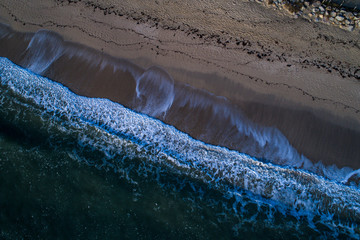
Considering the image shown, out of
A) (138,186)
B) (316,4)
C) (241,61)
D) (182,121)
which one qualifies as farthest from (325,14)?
(138,186)

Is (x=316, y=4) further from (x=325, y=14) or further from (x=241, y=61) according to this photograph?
(x=241, y=61)

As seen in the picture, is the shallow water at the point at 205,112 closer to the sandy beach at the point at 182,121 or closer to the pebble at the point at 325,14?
the sandy beach at the point at 182,121

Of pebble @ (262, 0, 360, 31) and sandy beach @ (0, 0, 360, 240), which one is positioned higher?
pebble @ (262, 0, 360, 31)

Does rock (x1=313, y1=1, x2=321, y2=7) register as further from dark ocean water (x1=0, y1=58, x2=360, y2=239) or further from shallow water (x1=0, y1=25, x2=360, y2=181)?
dark ocean water (x1=0, y1=58, x2=360, y2=239)

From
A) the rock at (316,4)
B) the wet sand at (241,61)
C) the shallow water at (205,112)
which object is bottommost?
the shallow water at (205,112)

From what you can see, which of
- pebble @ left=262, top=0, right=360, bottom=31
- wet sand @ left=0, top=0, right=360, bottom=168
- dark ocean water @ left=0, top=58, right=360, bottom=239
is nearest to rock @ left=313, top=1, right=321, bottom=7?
pebble @ left=262, top=0, right=360, bottom=31

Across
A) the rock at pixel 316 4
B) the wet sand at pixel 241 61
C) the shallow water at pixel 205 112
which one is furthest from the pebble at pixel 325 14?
the shallow water at pixel 205 112
